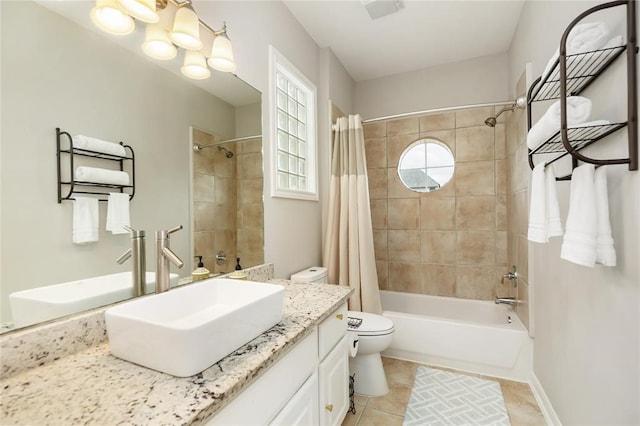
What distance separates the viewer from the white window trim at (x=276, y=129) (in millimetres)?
1937

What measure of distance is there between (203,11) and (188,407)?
5.36ft

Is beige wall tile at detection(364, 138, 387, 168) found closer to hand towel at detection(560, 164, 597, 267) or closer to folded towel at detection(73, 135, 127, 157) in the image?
hand towel at detection(560, 164, 597, 267)

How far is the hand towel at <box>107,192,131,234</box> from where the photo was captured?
1.04 m

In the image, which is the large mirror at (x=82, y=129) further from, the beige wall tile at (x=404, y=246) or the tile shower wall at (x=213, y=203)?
the beige wall tile at (x=404, y=246)

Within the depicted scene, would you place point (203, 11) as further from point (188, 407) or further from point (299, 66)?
point (188, 407)

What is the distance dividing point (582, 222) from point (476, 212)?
1.93 metres

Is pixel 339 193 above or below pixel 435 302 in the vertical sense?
above

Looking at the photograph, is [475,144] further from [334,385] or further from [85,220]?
[85,220]

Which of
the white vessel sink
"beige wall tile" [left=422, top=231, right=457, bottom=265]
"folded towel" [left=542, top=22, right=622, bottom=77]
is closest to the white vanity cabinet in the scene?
the white vessel sink

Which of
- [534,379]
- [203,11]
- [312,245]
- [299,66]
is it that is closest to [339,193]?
[312,245]

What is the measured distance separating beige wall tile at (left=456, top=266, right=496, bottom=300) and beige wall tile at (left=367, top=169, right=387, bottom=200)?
3.45 ft

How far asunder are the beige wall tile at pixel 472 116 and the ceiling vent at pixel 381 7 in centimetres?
119

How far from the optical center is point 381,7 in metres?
2.07

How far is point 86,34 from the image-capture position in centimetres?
97
